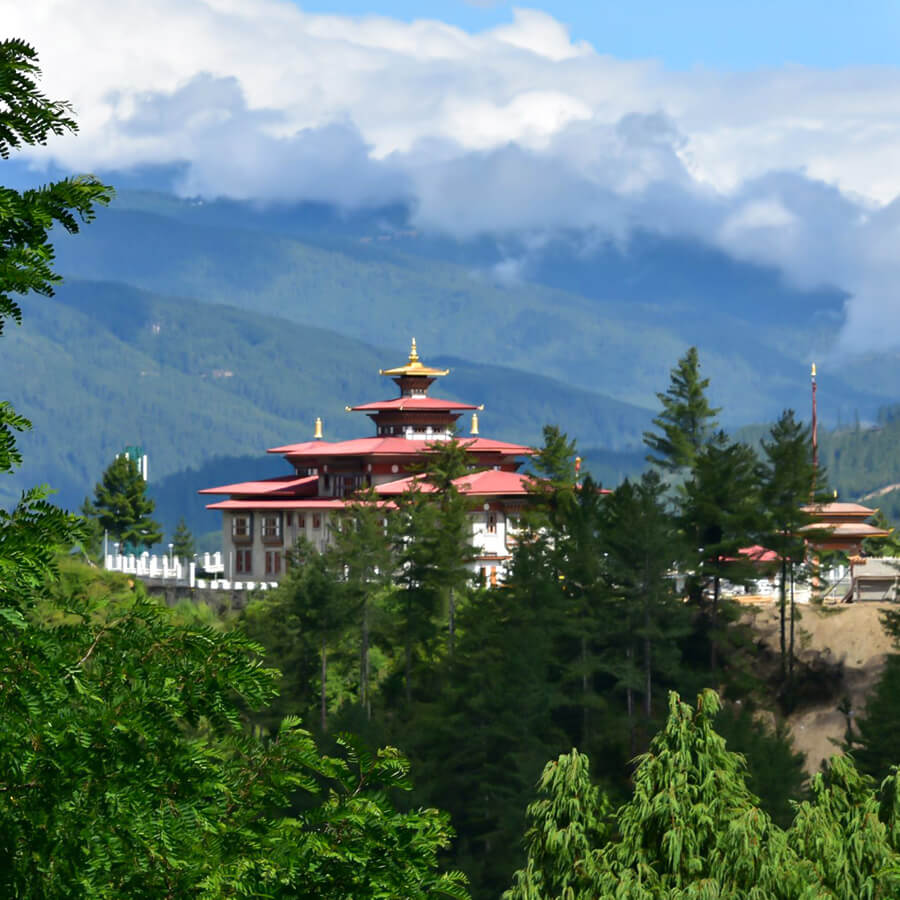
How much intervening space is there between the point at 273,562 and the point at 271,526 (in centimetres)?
192

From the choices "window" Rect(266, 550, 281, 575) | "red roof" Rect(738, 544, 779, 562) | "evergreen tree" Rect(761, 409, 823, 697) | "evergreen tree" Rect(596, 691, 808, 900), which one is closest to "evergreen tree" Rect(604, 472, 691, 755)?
"red roof" Rect(738, 544, 779, 562)

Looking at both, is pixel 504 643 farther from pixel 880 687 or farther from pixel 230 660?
pixel 230 660

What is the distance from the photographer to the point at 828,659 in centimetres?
6812

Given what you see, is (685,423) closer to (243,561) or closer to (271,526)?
(271,526)

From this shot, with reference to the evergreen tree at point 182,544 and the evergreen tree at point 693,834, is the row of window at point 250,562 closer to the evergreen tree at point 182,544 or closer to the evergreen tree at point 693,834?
the evergreen tree at point 182,544

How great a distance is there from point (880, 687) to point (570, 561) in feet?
47.0

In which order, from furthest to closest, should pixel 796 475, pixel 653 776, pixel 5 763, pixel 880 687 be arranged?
pixel 796 475 < pixel 880 687 < pixel 653 776 < pixel 5 763

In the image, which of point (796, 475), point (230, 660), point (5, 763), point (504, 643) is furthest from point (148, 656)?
point (796, 475)

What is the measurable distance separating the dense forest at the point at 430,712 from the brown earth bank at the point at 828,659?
77cm

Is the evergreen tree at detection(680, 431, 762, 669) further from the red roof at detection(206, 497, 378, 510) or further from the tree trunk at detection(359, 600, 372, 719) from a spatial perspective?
the red roof at detection(206, 497, 378, 510)

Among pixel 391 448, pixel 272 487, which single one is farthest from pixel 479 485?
pixel 272 487

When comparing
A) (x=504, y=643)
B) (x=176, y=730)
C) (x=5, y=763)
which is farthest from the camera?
(x=504, y=643)

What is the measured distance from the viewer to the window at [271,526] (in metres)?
90.1

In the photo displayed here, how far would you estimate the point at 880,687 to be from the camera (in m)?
55.7
